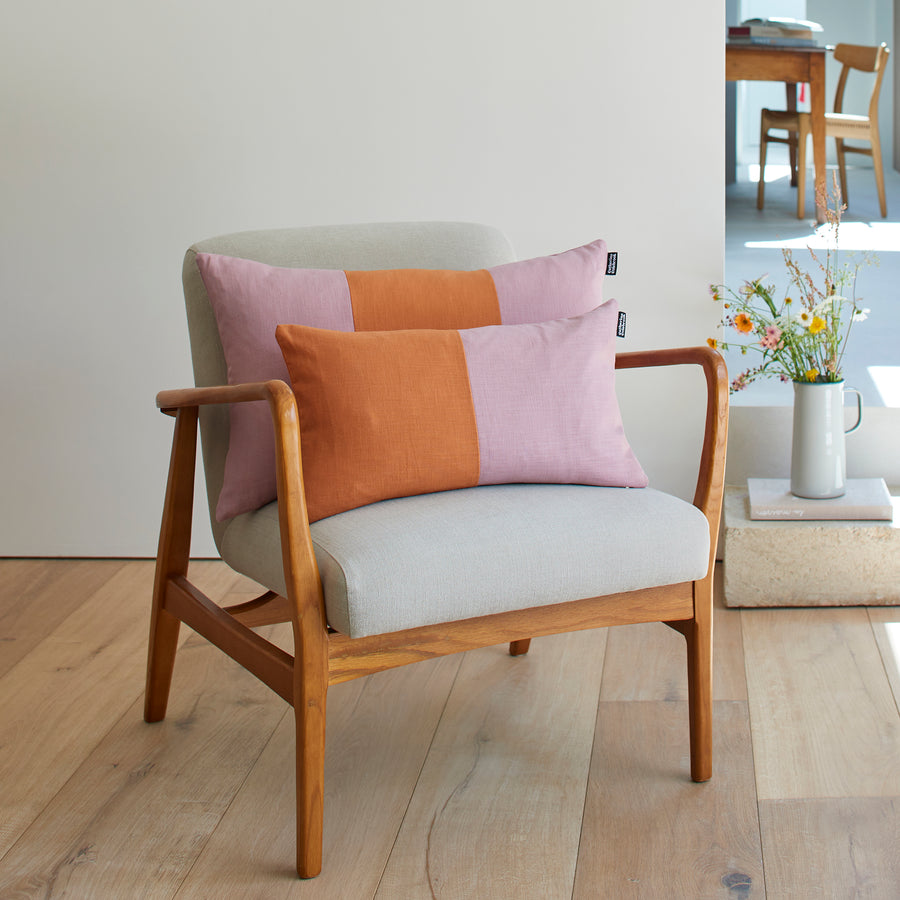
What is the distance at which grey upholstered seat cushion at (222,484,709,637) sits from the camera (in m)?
1.38

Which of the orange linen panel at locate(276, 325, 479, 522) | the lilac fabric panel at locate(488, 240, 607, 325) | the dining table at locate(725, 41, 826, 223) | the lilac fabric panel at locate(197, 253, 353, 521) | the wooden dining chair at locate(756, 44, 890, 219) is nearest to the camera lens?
the orange linen panel at locate(276, 325, 479, 522)

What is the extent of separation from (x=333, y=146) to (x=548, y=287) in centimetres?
96

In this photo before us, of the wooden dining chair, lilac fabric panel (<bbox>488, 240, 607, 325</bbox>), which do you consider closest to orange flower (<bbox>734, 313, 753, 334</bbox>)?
lilac fabric panel (<bbox>488, 240, 607, 325</bbox>)

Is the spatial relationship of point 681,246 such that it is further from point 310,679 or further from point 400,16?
point 310,679

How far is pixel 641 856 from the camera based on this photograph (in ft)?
4.80

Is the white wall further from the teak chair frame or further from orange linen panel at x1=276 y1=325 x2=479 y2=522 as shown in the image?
orange linen panel at x1=276 y1=325 x2=479 y2=522

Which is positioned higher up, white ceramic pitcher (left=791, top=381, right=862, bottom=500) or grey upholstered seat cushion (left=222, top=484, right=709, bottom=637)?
grey upholstered seat cushion (left=222, top=484, right=709, bottom=637)

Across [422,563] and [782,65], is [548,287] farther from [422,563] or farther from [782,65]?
[782,65]

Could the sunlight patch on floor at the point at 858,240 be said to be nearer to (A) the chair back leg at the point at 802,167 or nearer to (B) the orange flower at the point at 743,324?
(A) the chair back leg at the point at 802,167

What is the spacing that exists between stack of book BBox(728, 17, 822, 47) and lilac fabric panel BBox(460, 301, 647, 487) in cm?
175

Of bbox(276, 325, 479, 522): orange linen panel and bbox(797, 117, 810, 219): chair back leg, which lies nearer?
bbox(276, 325, 479, 522): orange linen panel

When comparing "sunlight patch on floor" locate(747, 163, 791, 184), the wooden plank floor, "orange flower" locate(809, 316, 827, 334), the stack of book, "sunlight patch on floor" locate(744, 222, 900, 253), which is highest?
the stack of book

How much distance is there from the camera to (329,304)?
5.64 feet

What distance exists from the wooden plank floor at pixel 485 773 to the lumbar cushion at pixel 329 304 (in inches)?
17.5
